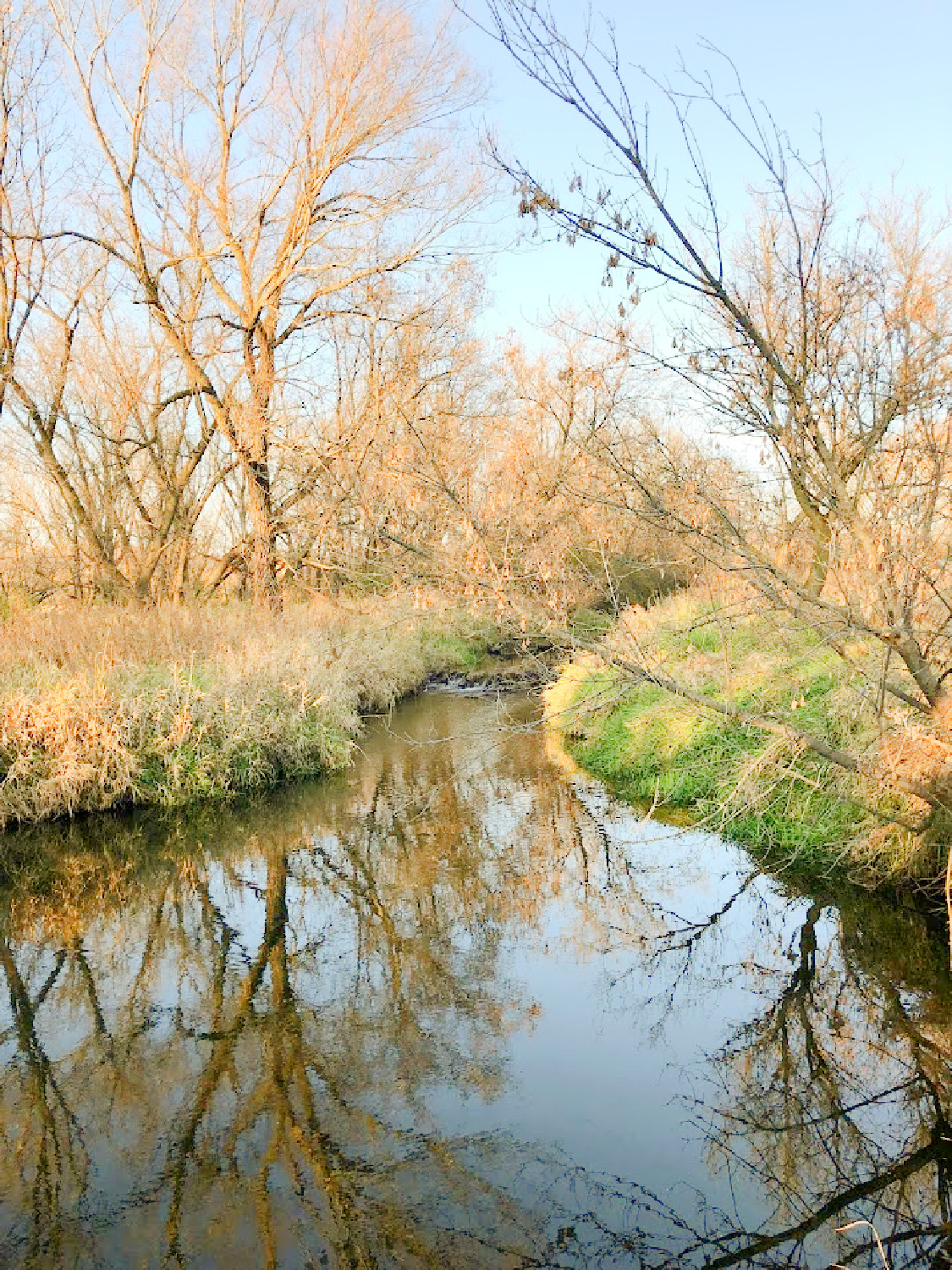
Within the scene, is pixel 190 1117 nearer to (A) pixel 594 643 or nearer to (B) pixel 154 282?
(A) pixel 594 643

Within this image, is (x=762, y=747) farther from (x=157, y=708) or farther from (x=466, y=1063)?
(x=157, y=708)

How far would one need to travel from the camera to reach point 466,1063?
5.45 m

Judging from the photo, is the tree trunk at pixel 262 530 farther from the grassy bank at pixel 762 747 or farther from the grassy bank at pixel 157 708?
the grassy bank at pixel 762 747

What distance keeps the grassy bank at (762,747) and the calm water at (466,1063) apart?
434mm

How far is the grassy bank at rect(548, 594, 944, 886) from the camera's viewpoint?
23.4ft

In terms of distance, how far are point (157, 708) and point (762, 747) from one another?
6.35m

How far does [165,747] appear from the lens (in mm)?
Answer: 11219

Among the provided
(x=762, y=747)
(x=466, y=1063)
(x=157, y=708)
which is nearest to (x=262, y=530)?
(x=157, y=708)

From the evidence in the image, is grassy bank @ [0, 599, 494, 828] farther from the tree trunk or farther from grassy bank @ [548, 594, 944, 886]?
grassy bank @ [548, 594, 944, 886]

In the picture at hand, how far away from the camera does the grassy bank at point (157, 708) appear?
407 inches

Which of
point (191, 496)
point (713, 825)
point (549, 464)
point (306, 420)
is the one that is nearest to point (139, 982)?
point (549, 464)

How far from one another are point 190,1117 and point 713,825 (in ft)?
18.8

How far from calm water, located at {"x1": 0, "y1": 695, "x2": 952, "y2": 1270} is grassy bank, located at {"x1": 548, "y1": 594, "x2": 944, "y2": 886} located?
434 millimetres

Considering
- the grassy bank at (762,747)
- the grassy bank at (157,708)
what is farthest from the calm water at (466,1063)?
the grassy bank at (157,708)
